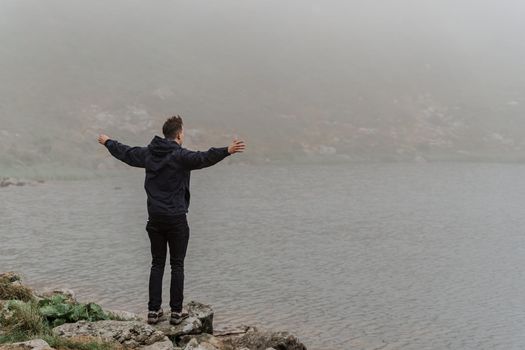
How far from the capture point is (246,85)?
14600 cm

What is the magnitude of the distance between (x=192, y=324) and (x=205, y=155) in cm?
382

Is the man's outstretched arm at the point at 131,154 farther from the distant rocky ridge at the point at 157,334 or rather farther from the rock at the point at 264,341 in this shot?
the rock at the point at 264,341

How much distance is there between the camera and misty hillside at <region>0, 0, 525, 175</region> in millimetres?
113875

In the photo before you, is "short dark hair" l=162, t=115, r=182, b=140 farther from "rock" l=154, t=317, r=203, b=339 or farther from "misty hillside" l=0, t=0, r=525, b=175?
"misty hillside" l=0, t=0, r=525, b=175

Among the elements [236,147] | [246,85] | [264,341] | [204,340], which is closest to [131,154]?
[236,147]

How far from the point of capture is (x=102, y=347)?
10.0 meters

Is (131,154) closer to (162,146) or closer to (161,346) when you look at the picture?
(162,146)

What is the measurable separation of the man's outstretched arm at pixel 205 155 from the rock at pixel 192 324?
11.1 ft

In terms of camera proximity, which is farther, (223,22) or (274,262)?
(223,22)

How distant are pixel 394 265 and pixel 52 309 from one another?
18.7m

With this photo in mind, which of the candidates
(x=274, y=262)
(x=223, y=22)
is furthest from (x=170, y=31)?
(x=274, y=262)

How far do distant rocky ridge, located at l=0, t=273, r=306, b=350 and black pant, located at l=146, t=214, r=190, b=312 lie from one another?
0.60m

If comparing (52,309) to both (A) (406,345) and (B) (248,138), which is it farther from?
(B) (248,138)

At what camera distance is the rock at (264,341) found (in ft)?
44.5
